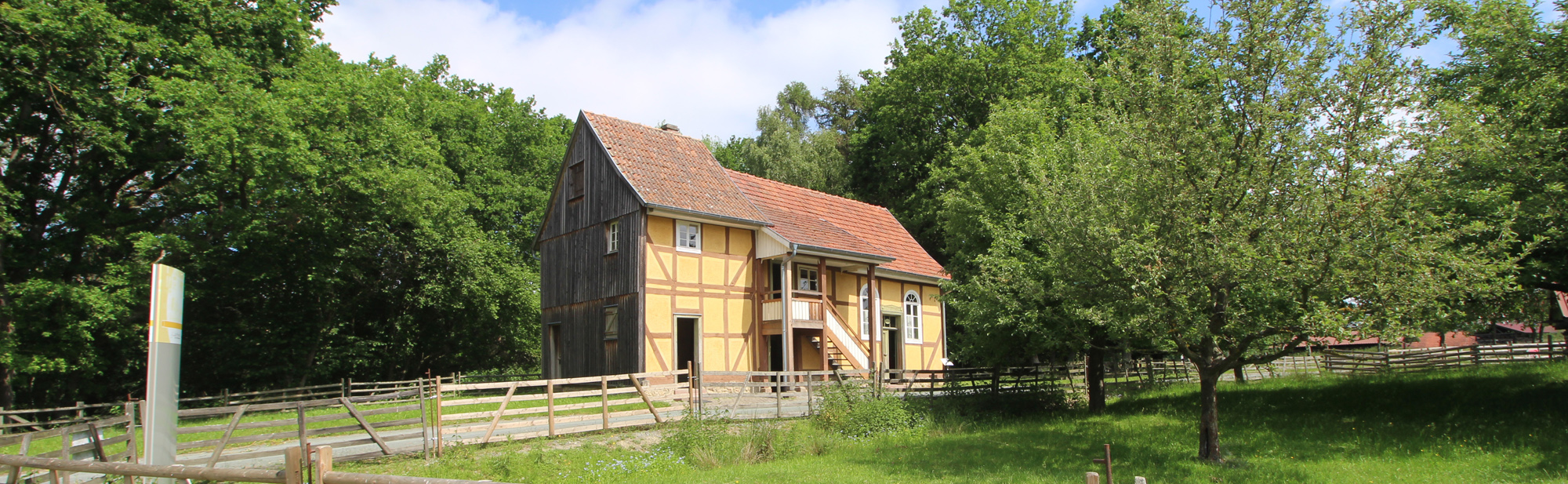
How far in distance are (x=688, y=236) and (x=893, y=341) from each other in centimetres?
883

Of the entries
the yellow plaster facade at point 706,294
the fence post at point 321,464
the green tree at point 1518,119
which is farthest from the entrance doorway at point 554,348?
the green tree at point 1518,119

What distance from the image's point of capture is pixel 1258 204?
11.5m

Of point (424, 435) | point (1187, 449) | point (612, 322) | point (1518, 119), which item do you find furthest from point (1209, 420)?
Result: point (612, 322)

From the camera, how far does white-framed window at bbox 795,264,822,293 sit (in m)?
23.6

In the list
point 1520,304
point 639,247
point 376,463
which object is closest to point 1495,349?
point 1520,304

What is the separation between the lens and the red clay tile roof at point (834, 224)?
936 inches

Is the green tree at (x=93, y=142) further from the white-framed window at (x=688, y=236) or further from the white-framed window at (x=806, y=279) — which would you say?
the white-framed window at (x=806, y=279)

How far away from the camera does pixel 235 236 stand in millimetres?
21844

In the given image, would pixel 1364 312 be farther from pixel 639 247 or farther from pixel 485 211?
pixel 485 211

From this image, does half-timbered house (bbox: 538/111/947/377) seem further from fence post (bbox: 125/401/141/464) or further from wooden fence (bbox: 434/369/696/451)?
fence post (bbox: 125/401/141/464)

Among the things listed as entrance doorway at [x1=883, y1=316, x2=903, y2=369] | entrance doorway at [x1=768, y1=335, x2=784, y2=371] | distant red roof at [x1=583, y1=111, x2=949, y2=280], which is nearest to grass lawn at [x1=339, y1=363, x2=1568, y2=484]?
distant red roof at [x1=583, y1=111, x2=949, y2=280]

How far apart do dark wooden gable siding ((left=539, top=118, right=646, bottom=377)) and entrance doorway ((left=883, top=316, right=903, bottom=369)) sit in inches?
345

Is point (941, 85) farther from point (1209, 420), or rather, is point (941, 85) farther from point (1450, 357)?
point (1209, 420)

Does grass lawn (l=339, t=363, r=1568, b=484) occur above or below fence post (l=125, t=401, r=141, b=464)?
below
